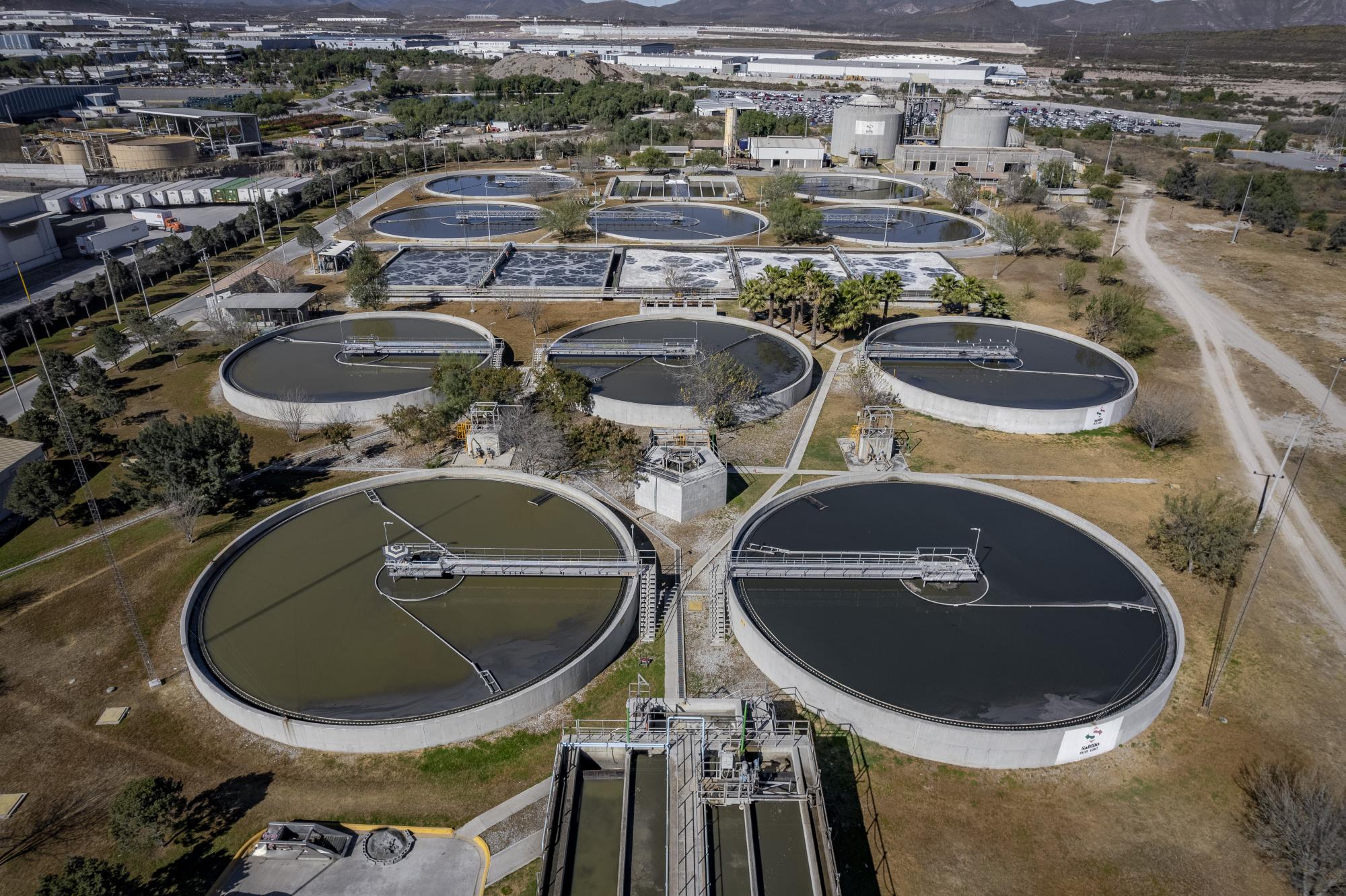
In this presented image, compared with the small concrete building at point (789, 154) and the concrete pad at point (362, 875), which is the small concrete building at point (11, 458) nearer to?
the concrete pad at point (362, 875)

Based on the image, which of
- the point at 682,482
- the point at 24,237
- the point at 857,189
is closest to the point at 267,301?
the point at 24,237

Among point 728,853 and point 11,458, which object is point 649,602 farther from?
point 11,458

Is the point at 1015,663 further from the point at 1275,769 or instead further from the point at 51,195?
the point at 51,195

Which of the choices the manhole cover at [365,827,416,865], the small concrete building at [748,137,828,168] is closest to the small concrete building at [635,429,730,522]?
the manhole cover at [365,827,416,865]

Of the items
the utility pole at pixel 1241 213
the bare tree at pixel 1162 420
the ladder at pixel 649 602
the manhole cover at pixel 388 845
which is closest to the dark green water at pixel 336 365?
the ladder at pixel 649 602

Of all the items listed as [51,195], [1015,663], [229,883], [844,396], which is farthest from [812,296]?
[51,195]
